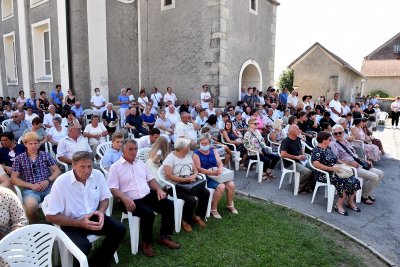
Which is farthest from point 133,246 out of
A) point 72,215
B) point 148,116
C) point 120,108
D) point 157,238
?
point 120,108

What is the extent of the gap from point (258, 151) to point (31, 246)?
5002mm

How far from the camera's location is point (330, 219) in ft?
15.6

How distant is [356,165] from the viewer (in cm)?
554

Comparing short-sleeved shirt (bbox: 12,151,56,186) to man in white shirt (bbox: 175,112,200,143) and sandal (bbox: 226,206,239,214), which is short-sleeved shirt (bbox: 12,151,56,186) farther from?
man in white shirt (bbox: 175,112,200,143)

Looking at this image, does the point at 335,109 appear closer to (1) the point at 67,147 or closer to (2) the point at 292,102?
(2) the point at 292,102

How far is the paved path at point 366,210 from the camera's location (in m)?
4.16

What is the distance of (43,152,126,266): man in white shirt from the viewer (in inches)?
116

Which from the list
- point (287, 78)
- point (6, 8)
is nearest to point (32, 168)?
point (6, 8)

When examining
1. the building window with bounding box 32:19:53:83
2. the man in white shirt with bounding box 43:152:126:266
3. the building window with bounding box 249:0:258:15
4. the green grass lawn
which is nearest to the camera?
the man in white shirt with bounding box 43:152:126:266

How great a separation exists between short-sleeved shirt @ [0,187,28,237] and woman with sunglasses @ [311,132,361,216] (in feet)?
14.4

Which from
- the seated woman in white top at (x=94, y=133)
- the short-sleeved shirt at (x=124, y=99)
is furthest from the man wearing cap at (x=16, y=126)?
the short-sleeved shirt at (x=124, y=99)

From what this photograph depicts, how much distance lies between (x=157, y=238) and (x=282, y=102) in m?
10.7

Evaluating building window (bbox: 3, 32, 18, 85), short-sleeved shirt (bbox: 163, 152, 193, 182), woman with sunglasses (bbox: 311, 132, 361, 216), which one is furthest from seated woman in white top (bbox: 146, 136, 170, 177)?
building window (bbox: 3, 32, 18, 85)

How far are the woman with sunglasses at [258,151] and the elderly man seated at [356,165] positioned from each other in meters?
1.29
